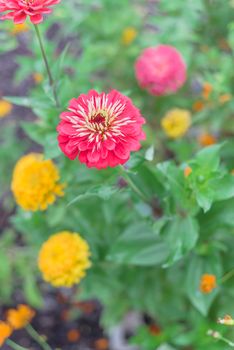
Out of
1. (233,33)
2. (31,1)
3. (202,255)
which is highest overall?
(31,1)

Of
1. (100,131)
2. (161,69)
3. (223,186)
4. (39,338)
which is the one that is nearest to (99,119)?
(100,131)

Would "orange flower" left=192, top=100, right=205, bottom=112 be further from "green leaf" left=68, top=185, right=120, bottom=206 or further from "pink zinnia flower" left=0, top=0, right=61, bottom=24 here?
"pink zinnia flower" left=0, top=0, right=61, bottom=24

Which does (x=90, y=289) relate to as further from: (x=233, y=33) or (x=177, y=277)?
(x=233, y=33)

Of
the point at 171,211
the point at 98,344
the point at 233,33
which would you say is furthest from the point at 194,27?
the point at 98,344

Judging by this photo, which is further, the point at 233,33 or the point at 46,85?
the point at 233,33

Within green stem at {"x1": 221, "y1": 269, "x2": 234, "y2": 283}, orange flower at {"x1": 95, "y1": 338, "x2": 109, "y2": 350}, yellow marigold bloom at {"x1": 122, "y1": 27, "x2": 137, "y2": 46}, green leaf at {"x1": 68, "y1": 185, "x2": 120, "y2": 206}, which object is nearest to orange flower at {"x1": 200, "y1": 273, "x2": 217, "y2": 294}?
green stem at {"x1": 221, "y1": 269, "x2": 234, "y2": 283}

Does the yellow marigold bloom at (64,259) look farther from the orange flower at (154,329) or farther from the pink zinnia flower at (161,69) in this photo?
the pink zinnia flower at (161,69)

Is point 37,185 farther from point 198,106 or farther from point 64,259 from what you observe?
point 198,106
